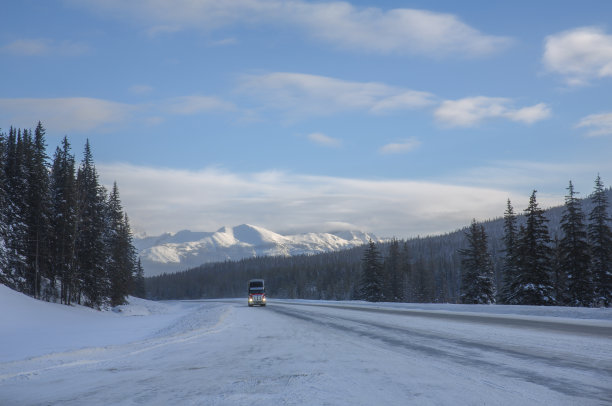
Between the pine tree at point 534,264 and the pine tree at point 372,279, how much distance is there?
25153mm

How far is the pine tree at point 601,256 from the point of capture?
38.6 m

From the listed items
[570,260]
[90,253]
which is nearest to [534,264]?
[570,260]

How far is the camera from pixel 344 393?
6.34m

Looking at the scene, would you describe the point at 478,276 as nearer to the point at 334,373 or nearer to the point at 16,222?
the point at 334,373

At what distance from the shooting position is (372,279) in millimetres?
64562

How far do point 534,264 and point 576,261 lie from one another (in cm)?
376

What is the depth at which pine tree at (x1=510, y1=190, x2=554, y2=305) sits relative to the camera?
38906mm

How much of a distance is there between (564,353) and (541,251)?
3463cm

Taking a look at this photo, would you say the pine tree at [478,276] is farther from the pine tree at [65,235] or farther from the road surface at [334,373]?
the pine tree at [65,235]

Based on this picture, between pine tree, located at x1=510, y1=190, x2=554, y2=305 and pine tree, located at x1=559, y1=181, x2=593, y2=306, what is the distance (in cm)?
173

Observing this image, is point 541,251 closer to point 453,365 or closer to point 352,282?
point 453,365

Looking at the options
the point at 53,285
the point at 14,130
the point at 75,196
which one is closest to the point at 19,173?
the point at 75,196

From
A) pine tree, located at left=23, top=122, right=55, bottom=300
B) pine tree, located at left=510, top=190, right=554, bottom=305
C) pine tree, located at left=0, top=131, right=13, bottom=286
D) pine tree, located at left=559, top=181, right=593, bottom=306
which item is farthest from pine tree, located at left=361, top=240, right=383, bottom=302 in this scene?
pine tree, located at left=0, top=131, right=13, bottom=286

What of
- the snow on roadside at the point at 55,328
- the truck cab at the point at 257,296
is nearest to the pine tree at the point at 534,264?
the truck cab at the point at 257,296
